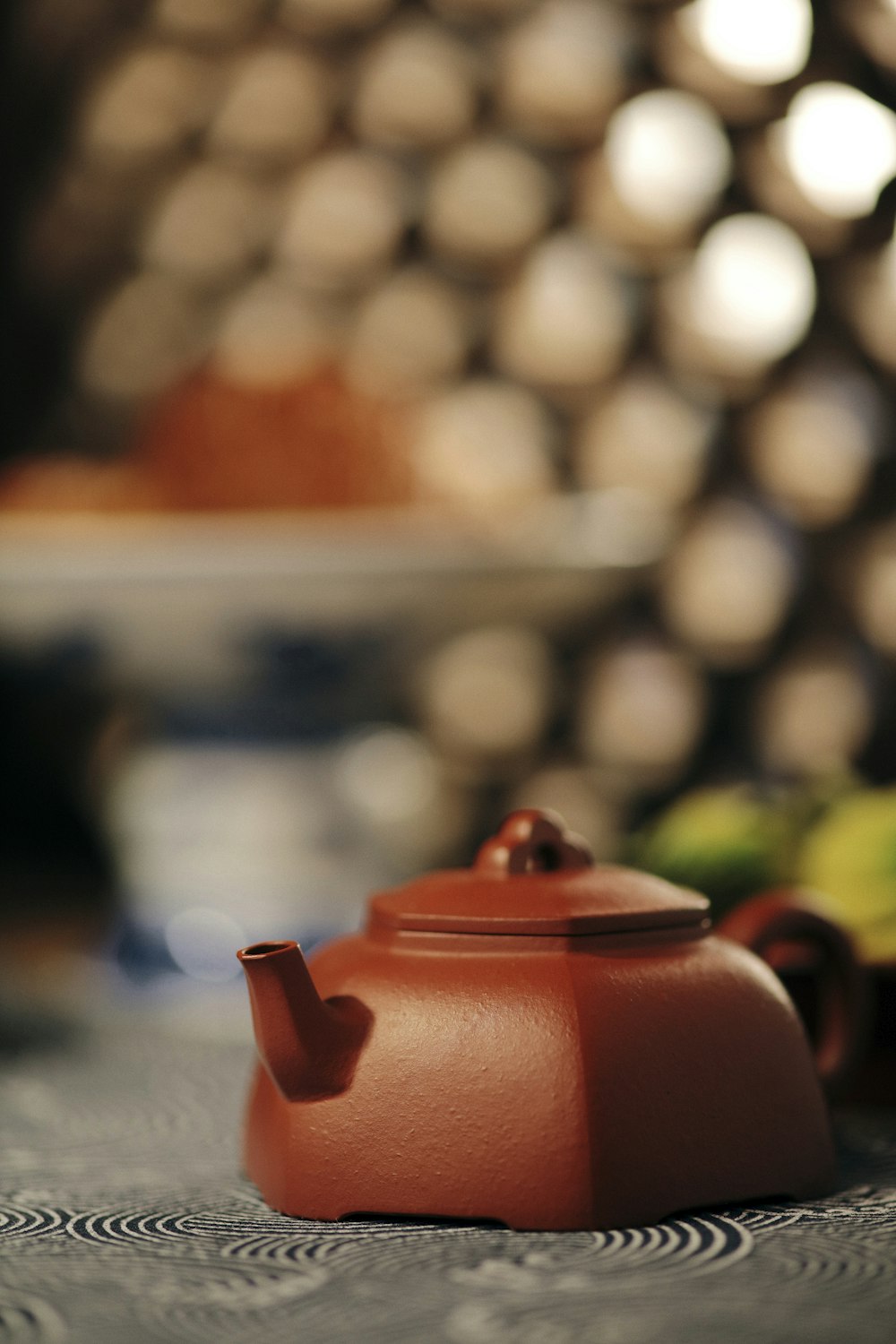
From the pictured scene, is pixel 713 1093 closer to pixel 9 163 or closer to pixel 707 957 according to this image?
pixel 707 957

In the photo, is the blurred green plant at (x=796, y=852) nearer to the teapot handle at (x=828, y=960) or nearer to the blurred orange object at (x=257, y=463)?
the teapot handle at (x=828, y=960)

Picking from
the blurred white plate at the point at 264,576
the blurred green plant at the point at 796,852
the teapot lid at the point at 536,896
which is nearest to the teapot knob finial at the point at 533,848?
the teapot lid at the point at 536,896

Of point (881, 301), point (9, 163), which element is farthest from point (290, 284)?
point (881, 301)

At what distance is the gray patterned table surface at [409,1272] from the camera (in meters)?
0.25

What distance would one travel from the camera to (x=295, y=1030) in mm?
302

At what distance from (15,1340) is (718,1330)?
0.12 meters

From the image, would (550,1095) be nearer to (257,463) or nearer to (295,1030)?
(295,1030)

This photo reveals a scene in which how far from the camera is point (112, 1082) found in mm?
490

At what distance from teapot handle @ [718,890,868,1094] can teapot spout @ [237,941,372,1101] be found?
0.36ft

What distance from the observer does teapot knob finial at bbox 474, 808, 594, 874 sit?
1.10 ft

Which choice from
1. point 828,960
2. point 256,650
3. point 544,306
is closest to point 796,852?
point 828,960

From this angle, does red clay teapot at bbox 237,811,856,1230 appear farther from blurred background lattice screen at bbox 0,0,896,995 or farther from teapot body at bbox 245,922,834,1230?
blurred background lattice screen at bbox 0,0,896,995

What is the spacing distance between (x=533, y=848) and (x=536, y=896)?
24 millimetres

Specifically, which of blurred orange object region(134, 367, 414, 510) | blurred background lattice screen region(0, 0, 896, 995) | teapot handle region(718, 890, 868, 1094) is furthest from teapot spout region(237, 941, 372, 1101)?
blurred background lattice screen region(0, 0, 896, 995)
